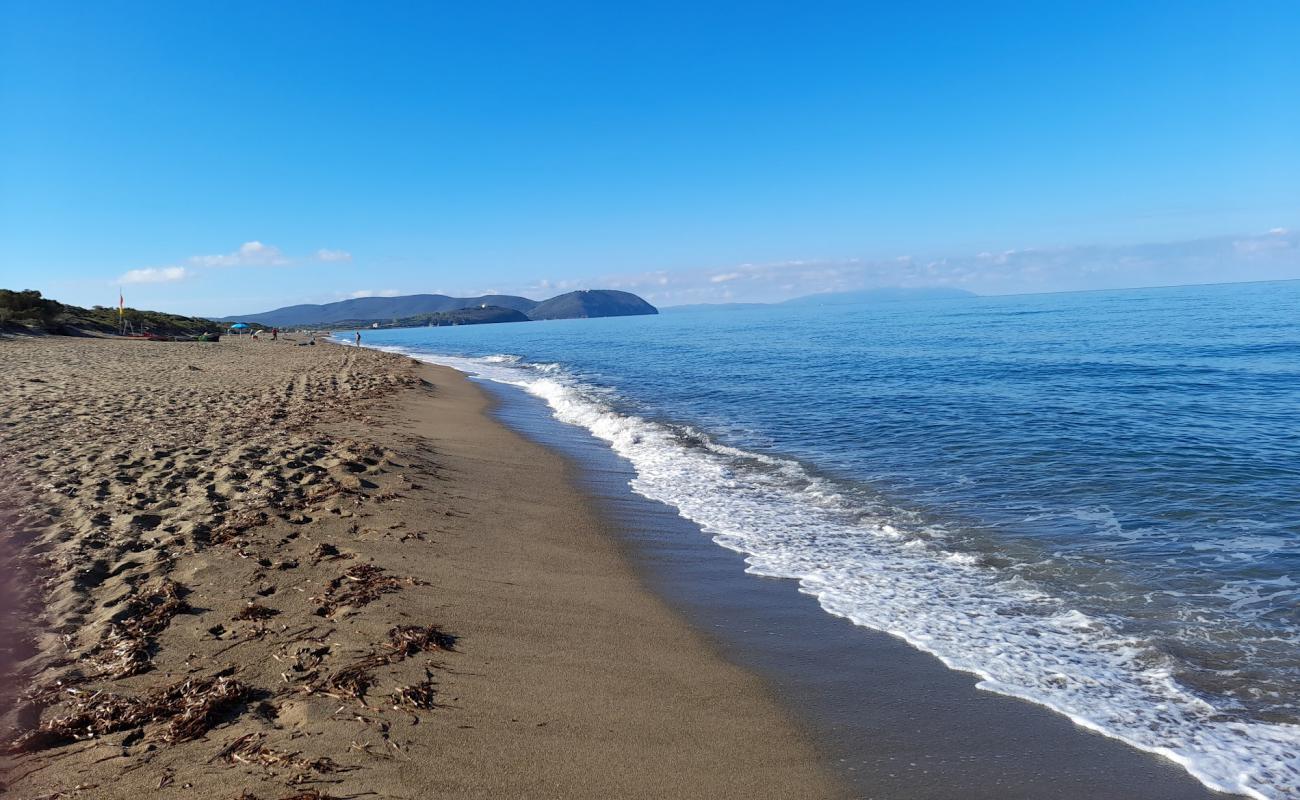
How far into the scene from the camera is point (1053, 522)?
9.51 metres

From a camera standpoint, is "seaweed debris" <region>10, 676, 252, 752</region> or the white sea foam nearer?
"seaweed debris" <region>10, 676, 252, 752</region>

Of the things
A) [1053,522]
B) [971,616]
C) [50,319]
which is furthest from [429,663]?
[50,319]

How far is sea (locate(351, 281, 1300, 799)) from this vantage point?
17.3 ft

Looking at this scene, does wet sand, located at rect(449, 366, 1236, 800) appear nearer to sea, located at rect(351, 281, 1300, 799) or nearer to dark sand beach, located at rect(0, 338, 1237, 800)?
dark sand beach, located at rect(0, 338, 1237, 800)

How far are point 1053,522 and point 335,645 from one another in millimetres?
9478

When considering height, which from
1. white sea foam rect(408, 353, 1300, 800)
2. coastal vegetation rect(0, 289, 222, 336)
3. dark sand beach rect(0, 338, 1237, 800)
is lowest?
white sea foam rect(408, 353, 1300, 800)

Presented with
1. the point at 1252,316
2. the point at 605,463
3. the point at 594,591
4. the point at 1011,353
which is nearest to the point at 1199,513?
the point at 594,591

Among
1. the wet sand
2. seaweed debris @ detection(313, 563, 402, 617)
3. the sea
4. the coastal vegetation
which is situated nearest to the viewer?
the wet sand

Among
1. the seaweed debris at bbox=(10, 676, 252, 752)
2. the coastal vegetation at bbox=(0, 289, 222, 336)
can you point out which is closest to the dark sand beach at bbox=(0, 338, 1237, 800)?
the seaweed debris at bbox=(10, 676, 252, 752)

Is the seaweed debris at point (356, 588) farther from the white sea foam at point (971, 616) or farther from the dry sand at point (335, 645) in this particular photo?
the white sea foam at point (971, 616)

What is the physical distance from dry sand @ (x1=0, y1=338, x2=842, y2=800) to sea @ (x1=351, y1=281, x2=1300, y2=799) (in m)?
2.46

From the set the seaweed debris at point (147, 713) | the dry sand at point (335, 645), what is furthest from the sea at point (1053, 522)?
the seaweed debris at point (147, 713)

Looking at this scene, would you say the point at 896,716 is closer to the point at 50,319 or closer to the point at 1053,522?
the point at 1053,522

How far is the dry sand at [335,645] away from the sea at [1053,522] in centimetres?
246
